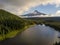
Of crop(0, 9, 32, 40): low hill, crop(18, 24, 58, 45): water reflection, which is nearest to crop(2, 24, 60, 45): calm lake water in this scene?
crop(18, 24, 58, 45): water reflection

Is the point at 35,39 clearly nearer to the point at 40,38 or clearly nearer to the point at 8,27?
the point at 40,38

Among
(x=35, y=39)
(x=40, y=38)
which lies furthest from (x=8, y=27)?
(x=35, y=39)

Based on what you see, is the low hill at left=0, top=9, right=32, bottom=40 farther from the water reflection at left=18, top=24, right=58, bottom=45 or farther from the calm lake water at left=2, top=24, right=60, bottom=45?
the water reflection at left=18, top=24, right=58, bottom=45

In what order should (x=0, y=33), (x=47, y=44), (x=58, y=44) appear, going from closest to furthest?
(x=58, y=44)
(x=47, y=44)
(x=0, y=33)

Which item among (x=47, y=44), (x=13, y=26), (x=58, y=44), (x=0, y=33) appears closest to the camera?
(x=58, y=44)

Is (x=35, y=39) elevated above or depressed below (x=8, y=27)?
below

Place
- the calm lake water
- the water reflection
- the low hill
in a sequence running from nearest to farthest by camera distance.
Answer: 1. the calm lake water
2. the water reflection
3. the low hill

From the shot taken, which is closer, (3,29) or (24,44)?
(24,44)

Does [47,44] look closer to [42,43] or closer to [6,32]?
[42,43]

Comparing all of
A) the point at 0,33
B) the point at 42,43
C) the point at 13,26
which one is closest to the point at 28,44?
the point at 42,43

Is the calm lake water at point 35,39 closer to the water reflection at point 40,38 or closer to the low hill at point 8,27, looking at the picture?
the water reflection at point 40,38

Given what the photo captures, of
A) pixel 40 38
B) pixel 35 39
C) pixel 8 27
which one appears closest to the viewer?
pixel 35 39
